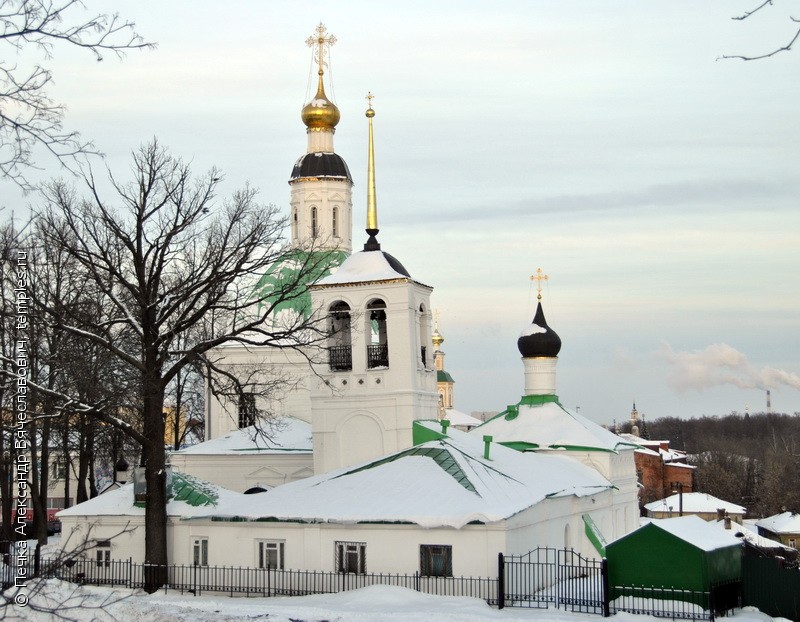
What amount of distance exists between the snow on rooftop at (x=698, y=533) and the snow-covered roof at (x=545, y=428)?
1500 centimetres

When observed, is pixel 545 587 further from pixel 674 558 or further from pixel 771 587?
pixel 771 587

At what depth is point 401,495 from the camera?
24.1 meters

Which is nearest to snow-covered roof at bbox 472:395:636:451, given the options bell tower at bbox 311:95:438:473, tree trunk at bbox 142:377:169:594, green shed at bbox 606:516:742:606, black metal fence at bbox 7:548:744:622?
bell tower at bbox 311:95:438:473

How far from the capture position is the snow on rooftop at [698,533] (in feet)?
67.3

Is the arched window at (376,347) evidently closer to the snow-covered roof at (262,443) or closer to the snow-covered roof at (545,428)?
the snow-covered roof at (262,443)

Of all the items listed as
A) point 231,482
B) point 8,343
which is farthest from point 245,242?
point 231,482

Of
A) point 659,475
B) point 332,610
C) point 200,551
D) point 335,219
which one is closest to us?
point 332,610

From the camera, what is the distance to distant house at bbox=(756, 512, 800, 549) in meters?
63.2

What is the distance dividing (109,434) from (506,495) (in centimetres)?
1794

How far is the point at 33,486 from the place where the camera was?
33.1 meters

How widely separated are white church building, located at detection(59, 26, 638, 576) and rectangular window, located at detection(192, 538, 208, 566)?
1.9 inches

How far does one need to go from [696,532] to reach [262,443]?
58.2 ft

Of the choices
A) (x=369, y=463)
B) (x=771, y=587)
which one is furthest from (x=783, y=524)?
(x=771, y=587)

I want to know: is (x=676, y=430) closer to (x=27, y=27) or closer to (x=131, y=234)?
(x=131, y=234)
